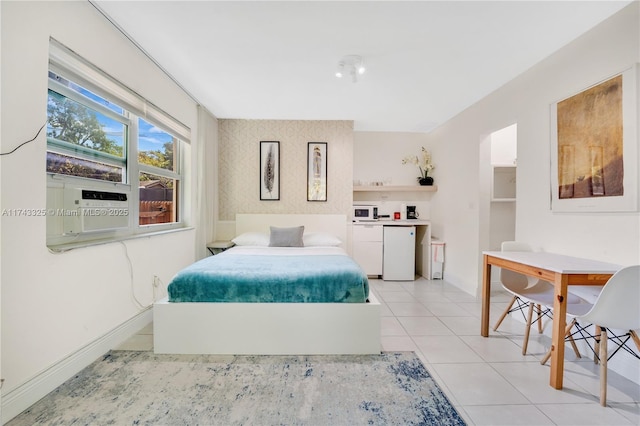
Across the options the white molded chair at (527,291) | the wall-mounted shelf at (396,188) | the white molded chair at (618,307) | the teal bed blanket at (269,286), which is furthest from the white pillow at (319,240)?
the white molded chair at (618,307)

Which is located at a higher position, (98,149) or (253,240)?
(98,149)

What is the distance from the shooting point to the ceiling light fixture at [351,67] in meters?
2.49

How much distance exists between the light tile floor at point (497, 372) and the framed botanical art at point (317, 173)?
197 cm

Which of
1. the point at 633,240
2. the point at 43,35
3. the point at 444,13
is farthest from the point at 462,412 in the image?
the point at 43,35

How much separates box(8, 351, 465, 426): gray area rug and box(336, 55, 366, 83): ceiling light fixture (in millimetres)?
2467

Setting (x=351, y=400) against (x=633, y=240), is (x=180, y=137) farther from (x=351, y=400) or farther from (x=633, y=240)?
(x=633, y=240)

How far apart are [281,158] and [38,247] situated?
10.1 ft

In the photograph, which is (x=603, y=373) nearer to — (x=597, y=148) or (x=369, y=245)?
(x=597, y=148)

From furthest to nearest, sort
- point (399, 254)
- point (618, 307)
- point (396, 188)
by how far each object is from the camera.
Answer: point (396, 188)
point (399, 254)
point (618, 307)

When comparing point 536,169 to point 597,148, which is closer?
point 597,148

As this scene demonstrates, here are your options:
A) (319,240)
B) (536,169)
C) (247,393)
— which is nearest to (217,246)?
(319,240)

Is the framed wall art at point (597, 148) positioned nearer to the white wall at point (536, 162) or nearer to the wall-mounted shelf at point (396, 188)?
the white wall at point (536, 162)

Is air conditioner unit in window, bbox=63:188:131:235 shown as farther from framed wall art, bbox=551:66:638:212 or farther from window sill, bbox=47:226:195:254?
framed wall art, bbox=551:66:638:212

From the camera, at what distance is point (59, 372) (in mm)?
1705
